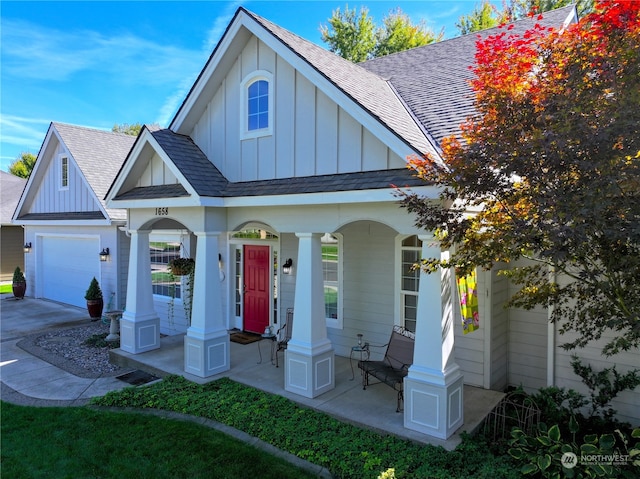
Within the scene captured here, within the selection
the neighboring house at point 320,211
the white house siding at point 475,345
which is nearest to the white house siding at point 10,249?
the neighboring house at point 320,211

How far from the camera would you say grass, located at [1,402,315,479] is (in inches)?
203

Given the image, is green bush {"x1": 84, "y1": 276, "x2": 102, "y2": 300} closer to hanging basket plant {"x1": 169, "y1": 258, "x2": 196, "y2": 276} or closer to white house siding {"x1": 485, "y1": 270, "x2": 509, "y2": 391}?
hanging basket plant {"x1": 169, "y1": 258, "x2": 196, "y2": 276}

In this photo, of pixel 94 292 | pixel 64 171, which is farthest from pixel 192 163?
pixel 64 171

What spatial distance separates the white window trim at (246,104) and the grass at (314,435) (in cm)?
475

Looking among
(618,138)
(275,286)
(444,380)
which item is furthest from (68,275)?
(618,138)

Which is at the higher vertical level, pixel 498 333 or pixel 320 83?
pixel 320 83

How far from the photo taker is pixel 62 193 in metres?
16.2

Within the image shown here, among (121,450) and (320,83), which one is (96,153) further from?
(121,450)

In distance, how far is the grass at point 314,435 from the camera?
4.93 metres

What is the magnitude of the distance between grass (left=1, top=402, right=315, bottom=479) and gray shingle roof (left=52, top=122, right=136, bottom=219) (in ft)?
27.6

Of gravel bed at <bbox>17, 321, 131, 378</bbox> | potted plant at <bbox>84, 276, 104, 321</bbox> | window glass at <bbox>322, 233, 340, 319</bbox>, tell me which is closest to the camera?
gravel bed at <bbox>17, 321, 131, 378</bbox>

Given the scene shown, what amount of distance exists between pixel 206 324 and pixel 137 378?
1850mm

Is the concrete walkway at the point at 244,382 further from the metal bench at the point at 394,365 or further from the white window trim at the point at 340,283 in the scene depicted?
the white window trim at the point at 340,283

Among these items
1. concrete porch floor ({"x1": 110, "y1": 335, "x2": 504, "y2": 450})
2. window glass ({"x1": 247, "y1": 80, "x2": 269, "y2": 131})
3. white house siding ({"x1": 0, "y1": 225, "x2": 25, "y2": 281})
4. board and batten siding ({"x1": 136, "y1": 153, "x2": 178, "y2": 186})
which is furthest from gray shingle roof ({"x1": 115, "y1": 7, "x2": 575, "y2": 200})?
white house siding ({"x1": 0, "y1": 225, "x2": 25, "y2": 281})
